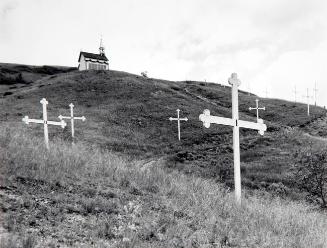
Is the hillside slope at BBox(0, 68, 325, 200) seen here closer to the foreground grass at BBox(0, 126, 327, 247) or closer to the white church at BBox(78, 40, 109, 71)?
the foreground grass at BBox(0, 126, 327, 247)

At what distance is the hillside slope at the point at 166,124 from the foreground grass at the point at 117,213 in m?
13.8

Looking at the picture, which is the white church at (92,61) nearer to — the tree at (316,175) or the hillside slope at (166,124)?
the hillside slope at (166,124)

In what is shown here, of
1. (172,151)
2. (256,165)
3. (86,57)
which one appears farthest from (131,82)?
(256,165)

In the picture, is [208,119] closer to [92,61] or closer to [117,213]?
[117,213]

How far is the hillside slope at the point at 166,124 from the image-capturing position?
28.1 metres

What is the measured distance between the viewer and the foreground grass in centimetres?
588

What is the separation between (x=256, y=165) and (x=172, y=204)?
20204mm

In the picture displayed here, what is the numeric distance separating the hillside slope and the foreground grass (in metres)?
13.8

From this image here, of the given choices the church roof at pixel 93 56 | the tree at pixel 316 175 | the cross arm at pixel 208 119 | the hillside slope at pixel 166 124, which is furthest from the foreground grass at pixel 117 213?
the church roof at pixel 93 56

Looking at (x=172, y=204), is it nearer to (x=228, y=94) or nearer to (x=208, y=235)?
(x=208, y=235)

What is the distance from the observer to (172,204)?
7.80m

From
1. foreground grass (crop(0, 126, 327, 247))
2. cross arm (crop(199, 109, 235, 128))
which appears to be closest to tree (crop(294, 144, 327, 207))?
cross arm (crop(199, 109, 235, 128))

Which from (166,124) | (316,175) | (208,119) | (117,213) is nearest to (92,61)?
(166,124)

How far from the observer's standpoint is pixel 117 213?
22.9 feet
